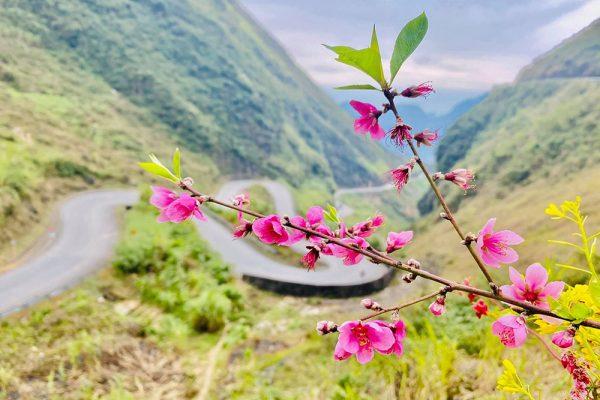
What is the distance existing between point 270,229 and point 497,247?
0.77m

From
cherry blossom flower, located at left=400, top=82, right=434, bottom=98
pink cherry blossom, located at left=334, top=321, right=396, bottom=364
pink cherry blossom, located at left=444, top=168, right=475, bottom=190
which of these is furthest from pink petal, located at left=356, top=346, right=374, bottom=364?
cherry blossom flower, located at left=400, top=82, right=434, bottom=98

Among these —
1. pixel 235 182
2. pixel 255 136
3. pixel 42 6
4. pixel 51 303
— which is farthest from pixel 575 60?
pixel 51 303

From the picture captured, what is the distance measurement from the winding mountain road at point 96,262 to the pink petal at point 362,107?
8065mm

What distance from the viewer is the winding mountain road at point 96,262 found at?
43.5 feet

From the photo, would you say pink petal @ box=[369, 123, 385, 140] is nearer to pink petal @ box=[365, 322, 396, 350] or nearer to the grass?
pink petal @ box=[365, 322, 396, 350]

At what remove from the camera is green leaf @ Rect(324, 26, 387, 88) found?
43.5 inches

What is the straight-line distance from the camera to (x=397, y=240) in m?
1.52

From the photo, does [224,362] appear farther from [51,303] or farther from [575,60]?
[575,60]

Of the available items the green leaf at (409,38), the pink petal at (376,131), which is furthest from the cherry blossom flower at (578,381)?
the green leaf at (409,38)

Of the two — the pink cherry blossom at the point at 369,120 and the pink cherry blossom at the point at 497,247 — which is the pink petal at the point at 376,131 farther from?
the pink cherry blossom at the point at 497,247

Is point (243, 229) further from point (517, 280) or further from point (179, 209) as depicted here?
point (517, 280)

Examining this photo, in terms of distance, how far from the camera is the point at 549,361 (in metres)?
3.44

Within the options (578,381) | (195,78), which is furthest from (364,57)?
(195,78)

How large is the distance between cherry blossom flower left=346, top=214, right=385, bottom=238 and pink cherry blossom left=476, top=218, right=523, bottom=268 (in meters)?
0.37
